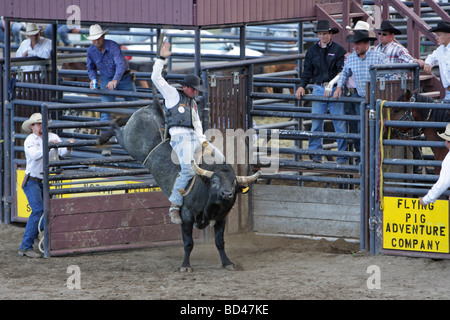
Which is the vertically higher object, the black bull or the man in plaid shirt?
the man in plaid shirt

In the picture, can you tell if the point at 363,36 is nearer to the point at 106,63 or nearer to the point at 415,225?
the point at 415,225

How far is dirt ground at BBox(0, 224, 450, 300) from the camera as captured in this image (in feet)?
25.2

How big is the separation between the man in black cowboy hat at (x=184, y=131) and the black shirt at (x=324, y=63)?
7.92 feet

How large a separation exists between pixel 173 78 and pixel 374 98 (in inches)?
166

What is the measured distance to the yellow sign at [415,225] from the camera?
339 inches

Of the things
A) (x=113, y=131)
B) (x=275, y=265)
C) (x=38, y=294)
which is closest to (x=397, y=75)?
(x=275, y=265)

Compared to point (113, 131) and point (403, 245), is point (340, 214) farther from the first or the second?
point (113, 131)

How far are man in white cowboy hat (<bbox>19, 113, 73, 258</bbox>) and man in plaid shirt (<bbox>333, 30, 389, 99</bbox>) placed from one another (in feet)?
11.9

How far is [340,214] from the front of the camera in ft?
33.7

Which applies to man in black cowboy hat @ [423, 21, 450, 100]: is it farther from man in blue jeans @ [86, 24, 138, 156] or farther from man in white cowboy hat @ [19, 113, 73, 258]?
man in white cowboy hat @ [19, 113, 73, 258]

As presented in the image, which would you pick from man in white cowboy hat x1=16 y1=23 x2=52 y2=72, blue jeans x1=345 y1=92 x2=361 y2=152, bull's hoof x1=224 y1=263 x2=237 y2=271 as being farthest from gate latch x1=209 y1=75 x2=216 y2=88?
man in white cowboy hat x1=16 y1=23 x2=52 y2=72

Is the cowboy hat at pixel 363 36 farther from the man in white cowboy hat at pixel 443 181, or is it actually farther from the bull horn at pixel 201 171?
the bull horn at pixel 201 171

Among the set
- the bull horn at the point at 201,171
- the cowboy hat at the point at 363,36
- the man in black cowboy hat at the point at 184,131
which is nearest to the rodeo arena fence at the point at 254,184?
the cowboy hat at the point at 363,36

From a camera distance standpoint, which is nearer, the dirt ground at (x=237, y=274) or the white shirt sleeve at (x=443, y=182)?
the dirt ground at (x=237, y=274)
